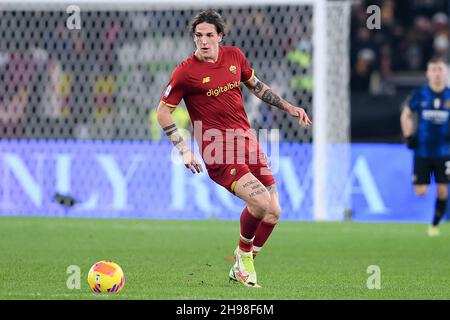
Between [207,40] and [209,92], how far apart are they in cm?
41

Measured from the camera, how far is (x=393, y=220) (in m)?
16.3

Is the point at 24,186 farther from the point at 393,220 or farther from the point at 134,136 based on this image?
the point at 393,220

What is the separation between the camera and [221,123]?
8.99m

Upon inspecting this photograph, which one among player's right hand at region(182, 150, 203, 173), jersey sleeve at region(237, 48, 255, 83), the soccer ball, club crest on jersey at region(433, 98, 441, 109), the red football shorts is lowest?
the soccer ball

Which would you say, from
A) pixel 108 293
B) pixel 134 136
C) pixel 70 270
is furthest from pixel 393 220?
pixel 108 293

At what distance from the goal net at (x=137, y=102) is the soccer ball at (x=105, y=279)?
7393 mm

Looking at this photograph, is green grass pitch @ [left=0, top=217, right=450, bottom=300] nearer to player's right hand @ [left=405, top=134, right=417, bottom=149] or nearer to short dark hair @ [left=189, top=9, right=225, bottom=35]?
player's right hand @ [left=405, top=134, right=417, bottom=149]

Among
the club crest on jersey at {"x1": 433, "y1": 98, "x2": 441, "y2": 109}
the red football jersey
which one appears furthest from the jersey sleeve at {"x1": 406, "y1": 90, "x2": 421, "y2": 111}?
the red football jersey

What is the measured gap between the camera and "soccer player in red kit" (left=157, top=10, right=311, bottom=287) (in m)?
8.79

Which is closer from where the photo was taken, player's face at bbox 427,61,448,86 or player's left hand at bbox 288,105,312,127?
player's left hand at bbox 288,105,312,127

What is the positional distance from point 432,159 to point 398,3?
1022 centimetres

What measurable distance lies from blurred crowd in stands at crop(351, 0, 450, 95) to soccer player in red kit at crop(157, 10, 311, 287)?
43.1ft

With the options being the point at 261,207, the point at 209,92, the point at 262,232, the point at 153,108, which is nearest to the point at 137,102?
the point at 153,108

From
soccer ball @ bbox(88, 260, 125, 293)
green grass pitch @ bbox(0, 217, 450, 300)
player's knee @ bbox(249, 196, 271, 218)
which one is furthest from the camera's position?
player's knee @ bbox(249, 196, 271, 218)
